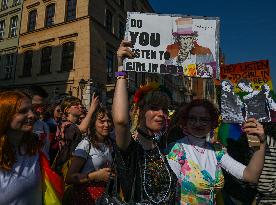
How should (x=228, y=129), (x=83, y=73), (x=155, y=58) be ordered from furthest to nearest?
(x=83, y=73)
(x=228, y=129)
(x=155, y=58)

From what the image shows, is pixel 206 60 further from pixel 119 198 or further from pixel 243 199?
pixel 119 198

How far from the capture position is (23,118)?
251 centimetres

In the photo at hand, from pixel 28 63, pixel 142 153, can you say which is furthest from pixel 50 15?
pixel 142 153

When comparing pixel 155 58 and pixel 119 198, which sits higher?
pixel 155 58

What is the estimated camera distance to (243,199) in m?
3.87

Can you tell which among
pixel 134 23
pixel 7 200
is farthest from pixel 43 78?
pixel 7 200

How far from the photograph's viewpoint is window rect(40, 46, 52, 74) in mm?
21906

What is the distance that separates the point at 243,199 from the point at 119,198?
2.37 meters

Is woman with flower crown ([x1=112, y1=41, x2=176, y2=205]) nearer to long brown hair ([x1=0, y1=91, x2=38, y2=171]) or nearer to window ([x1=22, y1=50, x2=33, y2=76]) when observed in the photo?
long brown hair ([x1=0, y1=91, x2=38, y2=171])

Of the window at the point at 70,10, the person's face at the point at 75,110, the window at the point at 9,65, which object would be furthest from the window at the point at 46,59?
the person's face at the point at 75,110

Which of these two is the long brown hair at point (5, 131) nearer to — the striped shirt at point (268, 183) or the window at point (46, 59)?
the striped shirt at point (268, 183)

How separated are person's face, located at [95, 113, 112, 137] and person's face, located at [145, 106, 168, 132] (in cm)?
120

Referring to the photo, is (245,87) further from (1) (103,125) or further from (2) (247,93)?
(1) (103,125)

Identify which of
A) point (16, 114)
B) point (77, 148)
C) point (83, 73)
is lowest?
point (77, 148)
